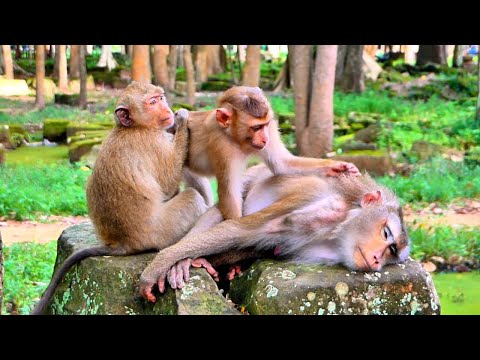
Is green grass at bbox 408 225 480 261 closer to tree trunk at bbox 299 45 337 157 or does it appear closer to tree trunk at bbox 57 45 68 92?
tree trunk at bbox 299 45 337 157

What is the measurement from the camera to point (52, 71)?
1738 centimetres

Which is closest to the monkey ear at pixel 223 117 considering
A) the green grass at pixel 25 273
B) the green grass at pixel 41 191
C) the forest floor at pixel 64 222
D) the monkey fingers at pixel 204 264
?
the monkey fingers at pixel 204 264

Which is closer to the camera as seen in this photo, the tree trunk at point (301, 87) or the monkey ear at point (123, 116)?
the monkey ear at point (123, 116)

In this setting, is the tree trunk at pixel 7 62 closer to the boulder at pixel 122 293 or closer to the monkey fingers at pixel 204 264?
the boulder at pixel 122 293

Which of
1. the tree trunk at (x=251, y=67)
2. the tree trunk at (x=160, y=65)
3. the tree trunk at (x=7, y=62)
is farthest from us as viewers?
the tree trunk at (x=160, y=65)

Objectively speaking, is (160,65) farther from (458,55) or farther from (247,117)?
(247,117)

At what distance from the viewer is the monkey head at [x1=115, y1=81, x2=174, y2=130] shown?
14.0 ft

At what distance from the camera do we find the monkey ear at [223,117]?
4.16m

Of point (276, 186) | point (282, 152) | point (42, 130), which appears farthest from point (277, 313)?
point (42, 130)

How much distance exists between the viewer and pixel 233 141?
4.23 meters

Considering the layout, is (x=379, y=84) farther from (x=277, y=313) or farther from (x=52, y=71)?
(x=277, y=313)

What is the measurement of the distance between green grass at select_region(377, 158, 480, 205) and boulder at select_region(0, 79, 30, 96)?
315 inches

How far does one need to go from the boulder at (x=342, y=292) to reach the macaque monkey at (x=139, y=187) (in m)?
0.74

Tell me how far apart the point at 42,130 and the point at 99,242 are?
9979mm
